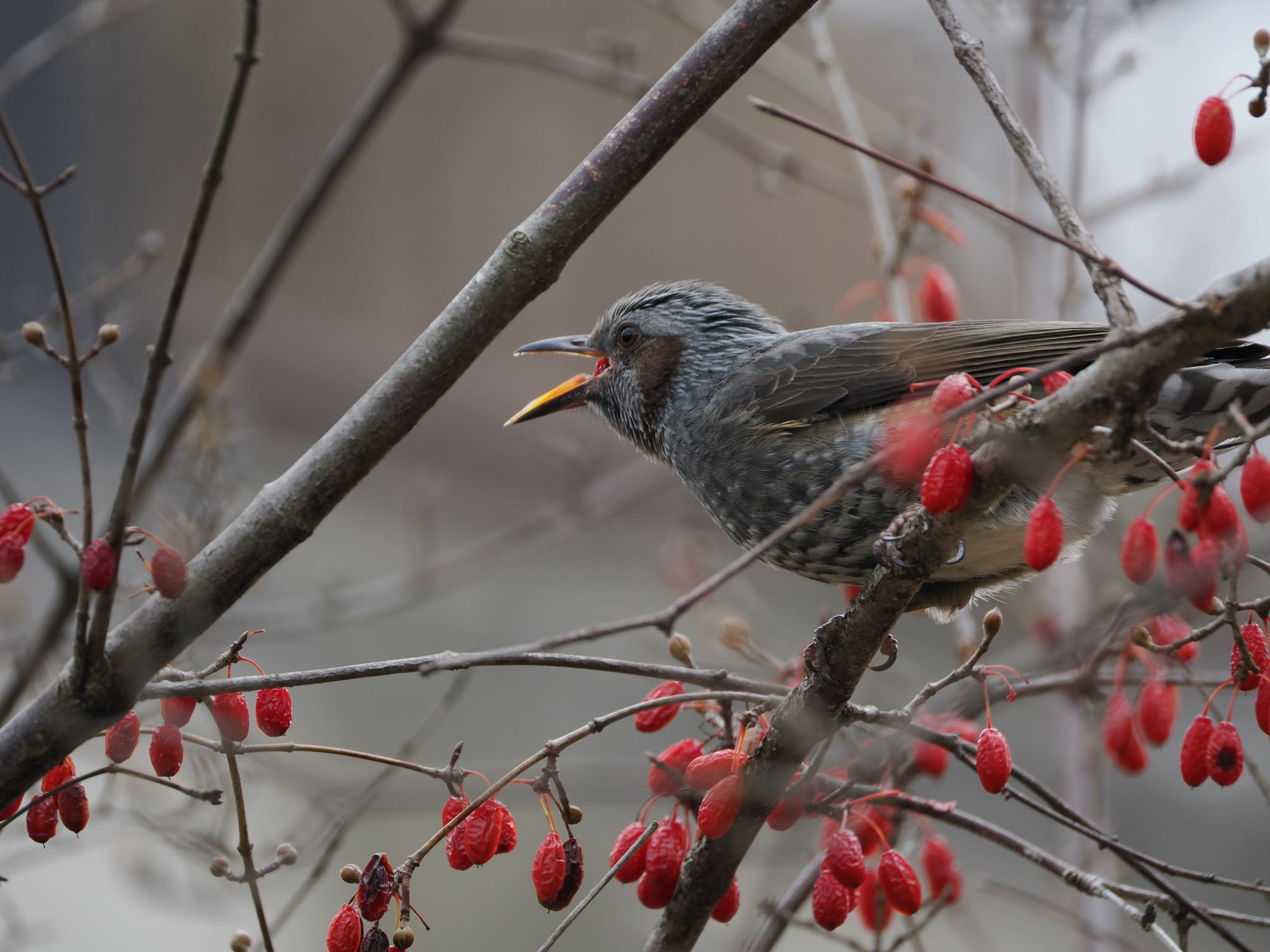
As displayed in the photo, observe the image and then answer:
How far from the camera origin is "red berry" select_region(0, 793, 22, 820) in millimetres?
1835

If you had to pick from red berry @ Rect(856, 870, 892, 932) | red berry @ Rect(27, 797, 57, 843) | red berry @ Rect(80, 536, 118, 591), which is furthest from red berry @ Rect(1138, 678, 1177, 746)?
red berry @ Rect(27, 797, 57, 843)

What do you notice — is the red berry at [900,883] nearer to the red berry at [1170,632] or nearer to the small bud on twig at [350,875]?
the red berry at [1170,632]

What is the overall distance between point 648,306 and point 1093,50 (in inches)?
86.1

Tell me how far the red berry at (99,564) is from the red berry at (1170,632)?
2.05 meters

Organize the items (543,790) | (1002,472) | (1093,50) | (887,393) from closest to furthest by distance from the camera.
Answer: (1002,472) → (543,790) → (887,393) → (1093,50)

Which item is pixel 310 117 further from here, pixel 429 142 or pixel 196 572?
pixel 196 572

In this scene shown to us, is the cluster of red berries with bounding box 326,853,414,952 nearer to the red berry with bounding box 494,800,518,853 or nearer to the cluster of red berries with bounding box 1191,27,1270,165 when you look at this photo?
the red berry with bounding box 494,800,518,853

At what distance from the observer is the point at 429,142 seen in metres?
10.0

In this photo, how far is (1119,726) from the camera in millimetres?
2699

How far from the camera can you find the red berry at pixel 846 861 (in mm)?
2168

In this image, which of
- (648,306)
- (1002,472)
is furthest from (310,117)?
(1002,472)

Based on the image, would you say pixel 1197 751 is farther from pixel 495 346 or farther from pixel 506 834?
pixel 495 346

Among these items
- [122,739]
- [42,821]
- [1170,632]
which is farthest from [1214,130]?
[42,821]

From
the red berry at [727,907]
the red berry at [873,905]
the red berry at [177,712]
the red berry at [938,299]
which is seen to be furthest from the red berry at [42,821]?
the red berry at [938,299]
